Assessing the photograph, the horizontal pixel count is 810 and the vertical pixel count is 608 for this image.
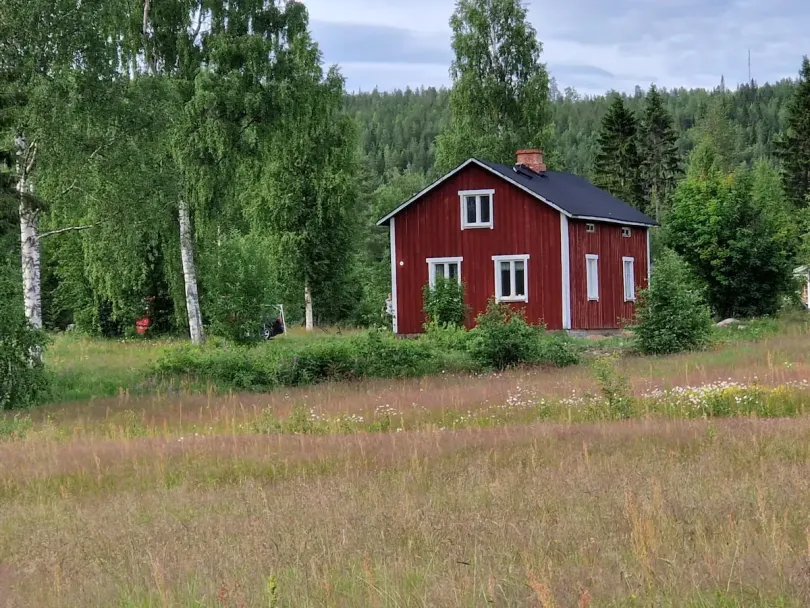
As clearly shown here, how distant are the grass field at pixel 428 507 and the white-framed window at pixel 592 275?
2086 centimetres

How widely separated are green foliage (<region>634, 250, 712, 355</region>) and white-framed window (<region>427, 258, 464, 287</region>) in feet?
31.0

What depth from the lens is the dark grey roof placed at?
3512cm

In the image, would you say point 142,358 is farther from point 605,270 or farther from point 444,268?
point 605,270

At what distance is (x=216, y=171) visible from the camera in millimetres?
29953

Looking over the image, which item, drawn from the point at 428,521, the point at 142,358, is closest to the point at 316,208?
the point at 142,358

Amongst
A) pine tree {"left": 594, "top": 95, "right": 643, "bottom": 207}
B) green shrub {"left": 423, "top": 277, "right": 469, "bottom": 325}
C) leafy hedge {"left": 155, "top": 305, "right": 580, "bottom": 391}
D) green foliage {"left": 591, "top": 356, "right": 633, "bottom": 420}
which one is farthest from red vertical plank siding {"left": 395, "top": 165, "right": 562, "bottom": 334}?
pine tree {"left": 594, "top": 95, "right": 643, "bottom": 207}

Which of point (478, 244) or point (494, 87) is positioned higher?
point (494, 87)

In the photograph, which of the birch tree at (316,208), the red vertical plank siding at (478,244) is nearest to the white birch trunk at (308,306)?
the birch tree at (316,208)

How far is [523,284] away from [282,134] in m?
10.1

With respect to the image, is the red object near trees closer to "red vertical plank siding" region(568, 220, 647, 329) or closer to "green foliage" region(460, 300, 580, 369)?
"red vertical plank siding" region(568, 220, 647, 329)

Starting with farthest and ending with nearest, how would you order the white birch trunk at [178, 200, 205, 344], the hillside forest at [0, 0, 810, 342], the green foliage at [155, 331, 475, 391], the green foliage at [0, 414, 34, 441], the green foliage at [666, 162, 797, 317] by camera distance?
1. the green foliage at [666, 162, 797, 317]
2. the white birch trunk at [178, 200, 205, 344]
3. the hillside forest at [0, 0, 810, 342]
4. the green foliage at [155, 331, 475, 391]
5. the green foliage at [0, 414, 34, 441]

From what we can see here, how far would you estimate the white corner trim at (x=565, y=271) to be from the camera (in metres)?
34.5

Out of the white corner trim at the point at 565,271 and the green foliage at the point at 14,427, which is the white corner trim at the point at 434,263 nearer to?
the white corner trim at the point at 565,271

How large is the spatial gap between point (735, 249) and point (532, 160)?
989 centimetres
